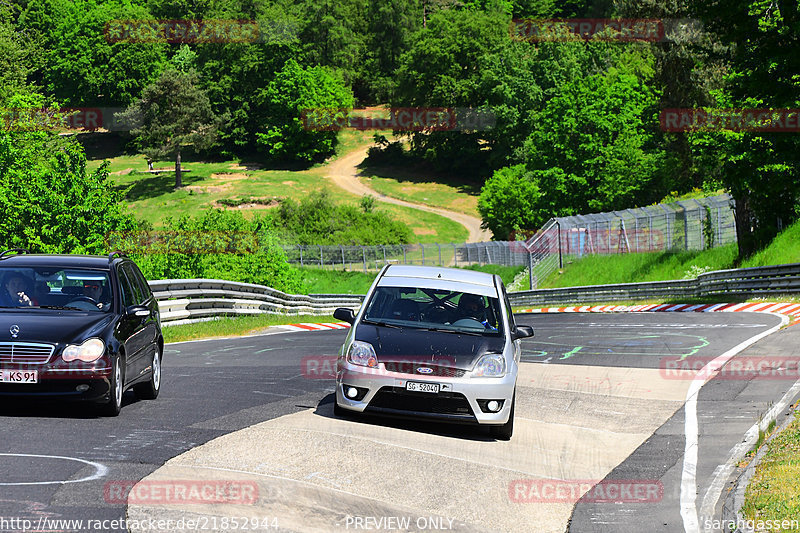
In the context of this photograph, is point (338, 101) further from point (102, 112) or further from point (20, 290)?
point (20, 290)

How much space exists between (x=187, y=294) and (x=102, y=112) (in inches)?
4707

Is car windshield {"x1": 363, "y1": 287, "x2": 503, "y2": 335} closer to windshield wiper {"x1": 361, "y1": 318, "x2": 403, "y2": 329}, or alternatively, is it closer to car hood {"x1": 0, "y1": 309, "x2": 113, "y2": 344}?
windshield wiper {"x1": 361, "y1": 318, "x2": 403, "y2": 329}

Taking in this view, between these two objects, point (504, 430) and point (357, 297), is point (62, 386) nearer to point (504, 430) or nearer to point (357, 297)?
point (504, 430)

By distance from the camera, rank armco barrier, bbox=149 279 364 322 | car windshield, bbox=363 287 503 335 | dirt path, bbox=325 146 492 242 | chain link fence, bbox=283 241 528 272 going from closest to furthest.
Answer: car windshield, bbox=363 287 503 335
armco barrier, bbox=149 279 364 322
chain link fence, bbox=283 241 528 272
dirt path, bbox=325 146 492 242

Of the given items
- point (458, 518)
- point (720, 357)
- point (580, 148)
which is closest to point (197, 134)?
point (580, 148)

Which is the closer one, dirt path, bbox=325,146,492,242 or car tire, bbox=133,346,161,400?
car tire, bbox=133,346,161,400

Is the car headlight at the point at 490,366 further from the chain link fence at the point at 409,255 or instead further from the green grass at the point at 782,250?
the chain link fence at the point at 409,255

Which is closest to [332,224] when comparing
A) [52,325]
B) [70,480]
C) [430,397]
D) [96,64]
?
[96,64]

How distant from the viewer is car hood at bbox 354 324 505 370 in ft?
35.7

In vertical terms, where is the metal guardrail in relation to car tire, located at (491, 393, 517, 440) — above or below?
below

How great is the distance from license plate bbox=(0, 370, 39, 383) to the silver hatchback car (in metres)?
3.08

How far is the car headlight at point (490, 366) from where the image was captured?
35.7 feet

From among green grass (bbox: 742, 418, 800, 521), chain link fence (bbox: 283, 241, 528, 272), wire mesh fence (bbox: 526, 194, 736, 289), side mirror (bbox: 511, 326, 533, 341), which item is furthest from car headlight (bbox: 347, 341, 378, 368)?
chain link fence (bbox: 283, 241, 528, 272)

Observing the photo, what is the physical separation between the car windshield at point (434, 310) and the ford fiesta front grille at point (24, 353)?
11.5 feet
